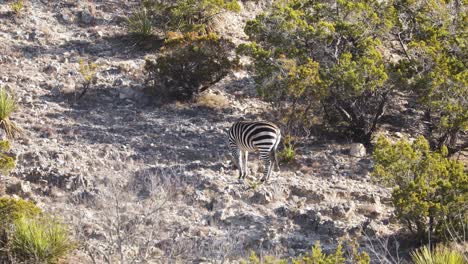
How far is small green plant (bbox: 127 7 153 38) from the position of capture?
58.6 feet

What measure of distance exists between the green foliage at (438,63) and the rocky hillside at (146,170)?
1919 mm

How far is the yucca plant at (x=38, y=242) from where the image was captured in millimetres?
9422

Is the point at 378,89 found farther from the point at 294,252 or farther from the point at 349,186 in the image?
the point at 294,252

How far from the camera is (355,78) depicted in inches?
540

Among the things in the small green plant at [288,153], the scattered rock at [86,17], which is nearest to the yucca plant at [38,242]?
the small green plant at [288,153]

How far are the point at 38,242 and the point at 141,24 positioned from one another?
9692mm

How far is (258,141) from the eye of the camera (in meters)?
12.8

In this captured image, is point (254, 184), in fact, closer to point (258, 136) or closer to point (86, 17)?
point (258, 136)

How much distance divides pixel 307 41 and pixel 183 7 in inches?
171

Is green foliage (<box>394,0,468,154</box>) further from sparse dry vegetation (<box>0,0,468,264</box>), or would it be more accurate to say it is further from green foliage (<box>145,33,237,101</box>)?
green foliage (<box>145,33,237,101</box>)

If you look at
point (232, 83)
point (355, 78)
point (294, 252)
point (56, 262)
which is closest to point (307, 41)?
point (355, 78)

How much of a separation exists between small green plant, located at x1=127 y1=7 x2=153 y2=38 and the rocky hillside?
1.22 ft

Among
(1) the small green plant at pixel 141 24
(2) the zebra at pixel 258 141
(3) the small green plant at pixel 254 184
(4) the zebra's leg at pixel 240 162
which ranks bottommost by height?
(3) the small green plant at pixel 254 184

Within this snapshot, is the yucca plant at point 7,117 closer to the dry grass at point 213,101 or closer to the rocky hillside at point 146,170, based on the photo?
the rocky hillside at point 146,170
